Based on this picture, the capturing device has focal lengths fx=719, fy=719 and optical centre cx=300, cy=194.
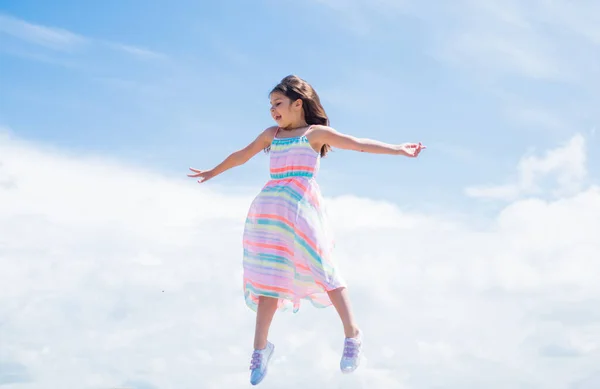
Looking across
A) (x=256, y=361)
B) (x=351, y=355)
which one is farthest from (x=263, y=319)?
(x=351, y=355)

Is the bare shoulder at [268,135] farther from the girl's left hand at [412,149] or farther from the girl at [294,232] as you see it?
the girl's left hand at [412,149]

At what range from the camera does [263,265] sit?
6.86 metres

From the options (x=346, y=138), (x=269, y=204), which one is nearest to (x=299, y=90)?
(x=346, y=138)

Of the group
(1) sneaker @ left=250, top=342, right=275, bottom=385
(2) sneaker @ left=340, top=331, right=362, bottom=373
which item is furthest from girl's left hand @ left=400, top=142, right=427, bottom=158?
(1) sneaker @ left=250, top=342, right=275, bottom=385

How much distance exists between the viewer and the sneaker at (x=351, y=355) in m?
6.55

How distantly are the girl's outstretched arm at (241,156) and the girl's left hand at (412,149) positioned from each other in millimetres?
1364

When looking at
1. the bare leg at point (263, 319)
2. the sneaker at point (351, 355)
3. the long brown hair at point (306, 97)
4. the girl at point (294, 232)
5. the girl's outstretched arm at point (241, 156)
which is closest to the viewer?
the sneaker at point (351, 355)

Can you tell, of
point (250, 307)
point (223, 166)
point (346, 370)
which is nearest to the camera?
point (346, 370)

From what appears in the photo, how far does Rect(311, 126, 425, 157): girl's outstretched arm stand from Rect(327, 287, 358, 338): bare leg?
4.39 ft

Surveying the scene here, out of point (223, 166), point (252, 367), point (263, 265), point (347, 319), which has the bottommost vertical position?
point (252, 367)

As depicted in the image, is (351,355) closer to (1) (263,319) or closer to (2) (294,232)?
(1) (263,319)

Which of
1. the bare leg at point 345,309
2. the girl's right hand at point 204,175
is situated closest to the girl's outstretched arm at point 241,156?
the girl's right hand at point 204,175

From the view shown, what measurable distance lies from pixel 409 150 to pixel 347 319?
1.68 m

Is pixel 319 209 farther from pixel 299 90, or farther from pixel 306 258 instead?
pixel 299 90
